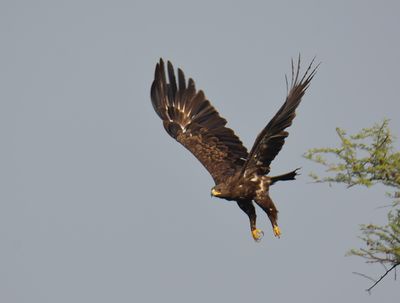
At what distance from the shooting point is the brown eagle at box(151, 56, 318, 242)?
11.6m

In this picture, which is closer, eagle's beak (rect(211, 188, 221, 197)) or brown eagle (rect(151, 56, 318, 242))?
brown eagle (rect(151, 56, 318, 242))

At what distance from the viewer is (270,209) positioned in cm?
1309

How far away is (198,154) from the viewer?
573 inches

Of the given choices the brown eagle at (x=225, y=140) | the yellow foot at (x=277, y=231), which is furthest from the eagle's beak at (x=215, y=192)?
the yellow foot at (x=277, y=231)

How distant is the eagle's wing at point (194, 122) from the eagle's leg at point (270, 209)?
4.12ft

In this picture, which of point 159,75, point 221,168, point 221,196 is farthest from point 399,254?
point 159,75

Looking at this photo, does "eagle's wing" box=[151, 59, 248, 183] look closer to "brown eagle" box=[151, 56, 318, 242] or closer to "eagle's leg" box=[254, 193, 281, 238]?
"brown eagle" box=[151, 56, 318, 242]

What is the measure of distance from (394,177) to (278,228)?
3.16 metres

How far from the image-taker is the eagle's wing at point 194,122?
47.0ft

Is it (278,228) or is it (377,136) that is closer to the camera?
(377,136)

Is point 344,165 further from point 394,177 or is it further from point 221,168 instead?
point 221,168

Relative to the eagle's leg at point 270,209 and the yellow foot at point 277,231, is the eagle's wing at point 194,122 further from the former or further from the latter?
the yellow foot at point 277,231

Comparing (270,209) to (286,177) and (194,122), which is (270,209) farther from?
(194,122)

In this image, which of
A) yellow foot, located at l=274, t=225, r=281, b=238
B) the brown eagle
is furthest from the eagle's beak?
yellow foot, located at l=274, t=225, r=281, b=238
